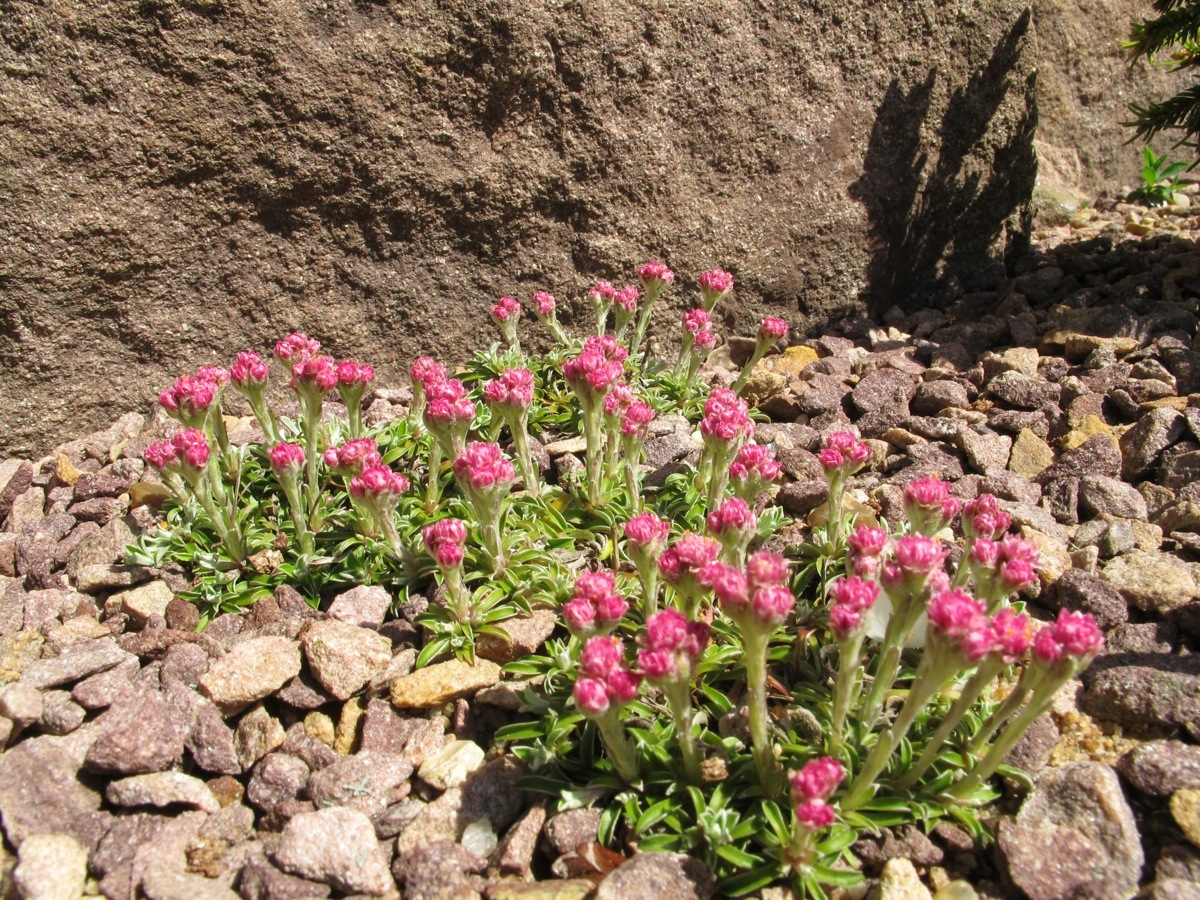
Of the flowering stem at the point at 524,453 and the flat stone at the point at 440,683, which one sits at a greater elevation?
the flowering stem at the point at 524,453

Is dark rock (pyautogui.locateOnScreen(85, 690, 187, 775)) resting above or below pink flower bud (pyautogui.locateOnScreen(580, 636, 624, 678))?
below

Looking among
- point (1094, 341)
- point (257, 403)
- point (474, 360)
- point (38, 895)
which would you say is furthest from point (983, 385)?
point (38, 895)

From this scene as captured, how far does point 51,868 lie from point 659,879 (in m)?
1.87

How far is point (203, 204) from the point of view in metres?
4.92

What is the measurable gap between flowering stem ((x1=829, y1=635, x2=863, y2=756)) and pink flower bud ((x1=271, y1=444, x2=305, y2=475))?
251cm

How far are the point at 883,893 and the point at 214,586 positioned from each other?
301cm

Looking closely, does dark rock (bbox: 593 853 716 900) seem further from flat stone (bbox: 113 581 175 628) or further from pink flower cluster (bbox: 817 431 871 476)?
flat stone (bbox: 113 581 175 628)

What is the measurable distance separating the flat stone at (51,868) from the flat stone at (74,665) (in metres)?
0.72

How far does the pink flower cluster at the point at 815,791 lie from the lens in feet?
8.10

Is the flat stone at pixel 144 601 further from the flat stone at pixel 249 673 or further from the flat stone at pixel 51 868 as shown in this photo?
the flat stone at pixel 51 868

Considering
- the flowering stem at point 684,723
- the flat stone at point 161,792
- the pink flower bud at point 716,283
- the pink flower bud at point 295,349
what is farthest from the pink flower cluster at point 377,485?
the pink flower bud at point 716,283

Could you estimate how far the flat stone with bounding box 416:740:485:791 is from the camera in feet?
10.3

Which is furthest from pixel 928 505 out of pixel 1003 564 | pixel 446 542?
pixel 446 542

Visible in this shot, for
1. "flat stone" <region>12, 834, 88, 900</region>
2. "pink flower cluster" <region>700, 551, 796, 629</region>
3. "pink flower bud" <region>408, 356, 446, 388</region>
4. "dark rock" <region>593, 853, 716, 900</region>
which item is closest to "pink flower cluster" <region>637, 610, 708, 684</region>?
"pink flower cluster" <region>700, 551, 796, 629</region>
